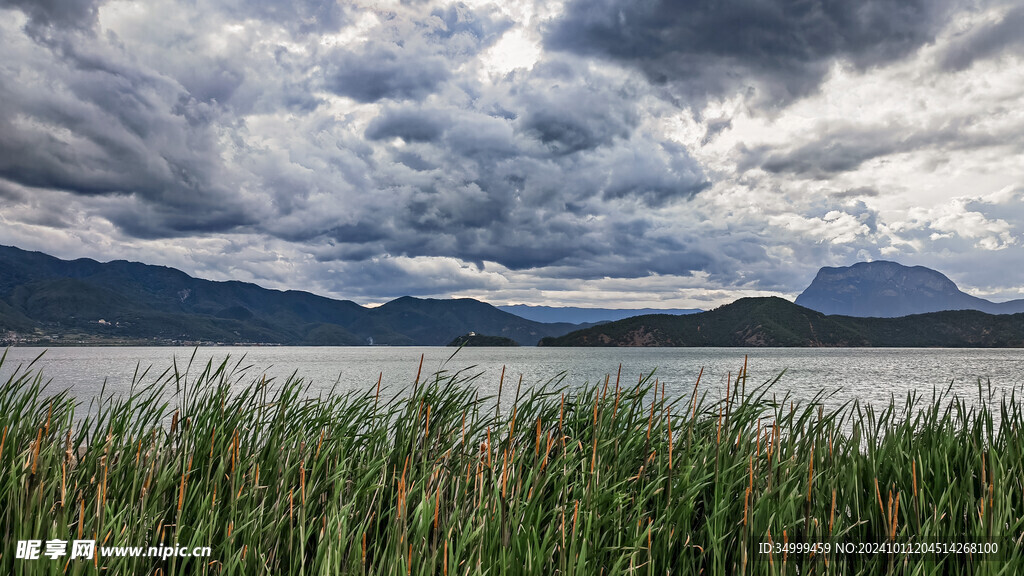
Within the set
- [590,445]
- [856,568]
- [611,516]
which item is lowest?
[856,568]

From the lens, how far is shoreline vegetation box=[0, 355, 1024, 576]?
464 cm

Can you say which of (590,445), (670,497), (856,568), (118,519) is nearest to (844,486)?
(856,568)

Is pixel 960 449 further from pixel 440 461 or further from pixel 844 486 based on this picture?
pixel 440 461

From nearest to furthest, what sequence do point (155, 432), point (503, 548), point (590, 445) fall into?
point (503, 548) < point (590, 445) < point (155, 432)

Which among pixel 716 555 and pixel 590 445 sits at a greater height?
pixel 590 445

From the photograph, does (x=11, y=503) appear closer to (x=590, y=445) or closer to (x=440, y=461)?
(x=440, y=461)

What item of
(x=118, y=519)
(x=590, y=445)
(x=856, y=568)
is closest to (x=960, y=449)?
(x=856, y=568)

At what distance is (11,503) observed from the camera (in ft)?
15.8

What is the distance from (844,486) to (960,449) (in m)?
2.02

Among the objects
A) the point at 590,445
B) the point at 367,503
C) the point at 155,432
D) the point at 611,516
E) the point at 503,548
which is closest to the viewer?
the point at 503,548

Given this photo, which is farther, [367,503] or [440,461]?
[440,461]

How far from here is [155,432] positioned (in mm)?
7383

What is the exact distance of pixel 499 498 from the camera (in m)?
5.04

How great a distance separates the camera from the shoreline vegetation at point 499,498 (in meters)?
4.64
